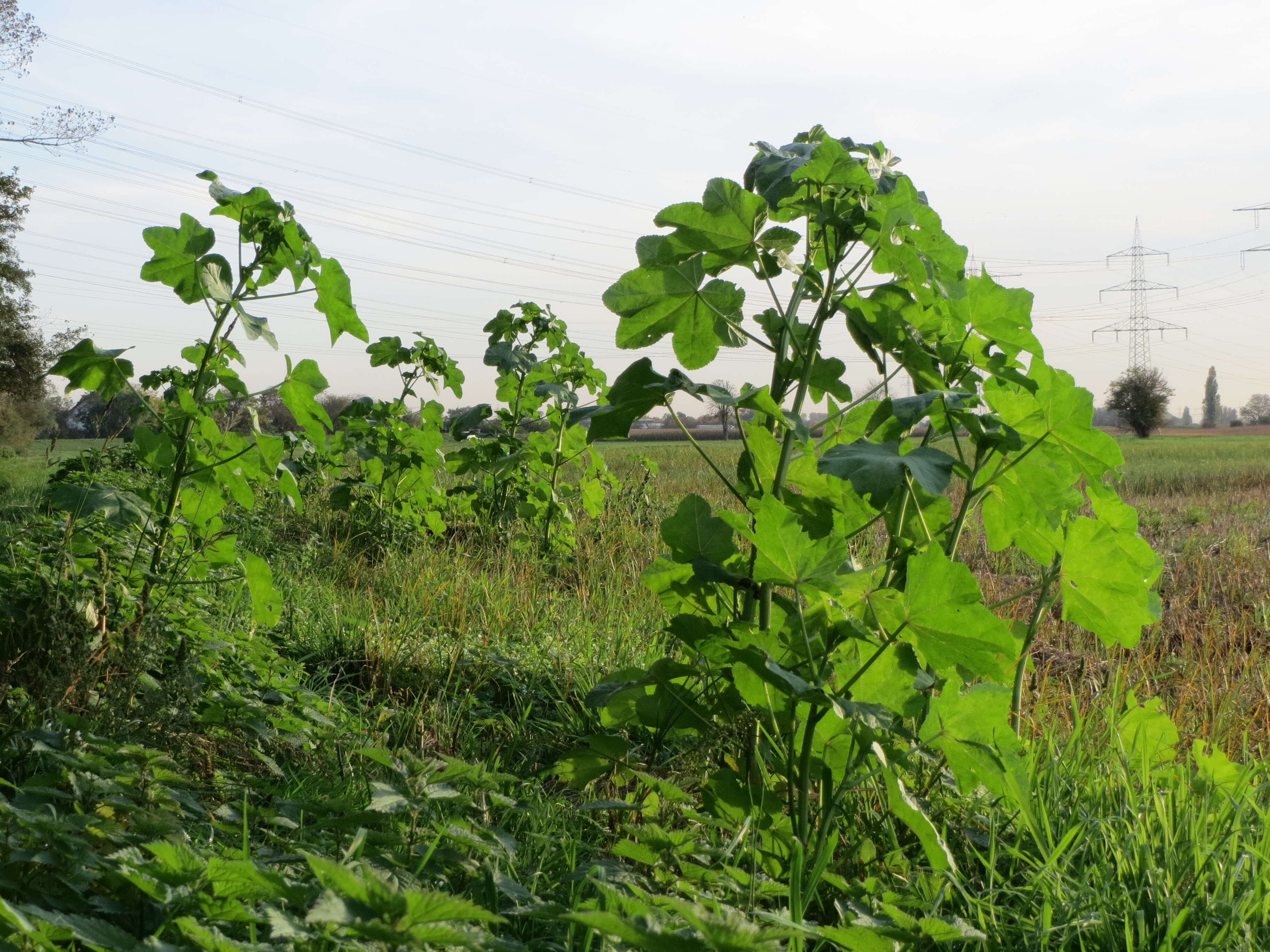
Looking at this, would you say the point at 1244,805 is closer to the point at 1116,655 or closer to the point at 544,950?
the point at 544,950

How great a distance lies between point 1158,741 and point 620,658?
4.96 feet

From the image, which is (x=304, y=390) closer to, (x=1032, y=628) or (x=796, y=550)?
(x=796, y=550)

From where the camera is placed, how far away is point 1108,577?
1.67 metres

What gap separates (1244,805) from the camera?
1.66 meters

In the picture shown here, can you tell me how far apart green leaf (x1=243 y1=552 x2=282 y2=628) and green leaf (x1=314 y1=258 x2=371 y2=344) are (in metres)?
0.61

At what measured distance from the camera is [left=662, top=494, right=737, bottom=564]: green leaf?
1566 mm

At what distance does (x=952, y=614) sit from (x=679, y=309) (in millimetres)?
817

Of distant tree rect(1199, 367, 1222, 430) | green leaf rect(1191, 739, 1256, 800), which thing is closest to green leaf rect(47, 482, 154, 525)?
green leaf rect(1191, 739, 1256, 800)

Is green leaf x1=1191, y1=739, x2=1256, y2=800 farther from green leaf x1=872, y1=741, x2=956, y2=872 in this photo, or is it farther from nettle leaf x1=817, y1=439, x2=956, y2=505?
nettle leaf x1=817, y1=439, x2=956, y2=505

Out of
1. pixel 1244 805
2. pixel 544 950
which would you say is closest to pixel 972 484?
pixel 1244 805

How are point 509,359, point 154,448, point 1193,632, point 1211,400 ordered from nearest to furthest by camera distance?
point 154,448, point 1193,632, point 509,359, point 1211,400

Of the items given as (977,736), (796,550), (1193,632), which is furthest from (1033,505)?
(1193,632)

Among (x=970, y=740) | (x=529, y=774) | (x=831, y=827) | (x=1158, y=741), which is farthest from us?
(x=529, y=774)

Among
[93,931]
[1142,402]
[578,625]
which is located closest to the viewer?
[93,931]
